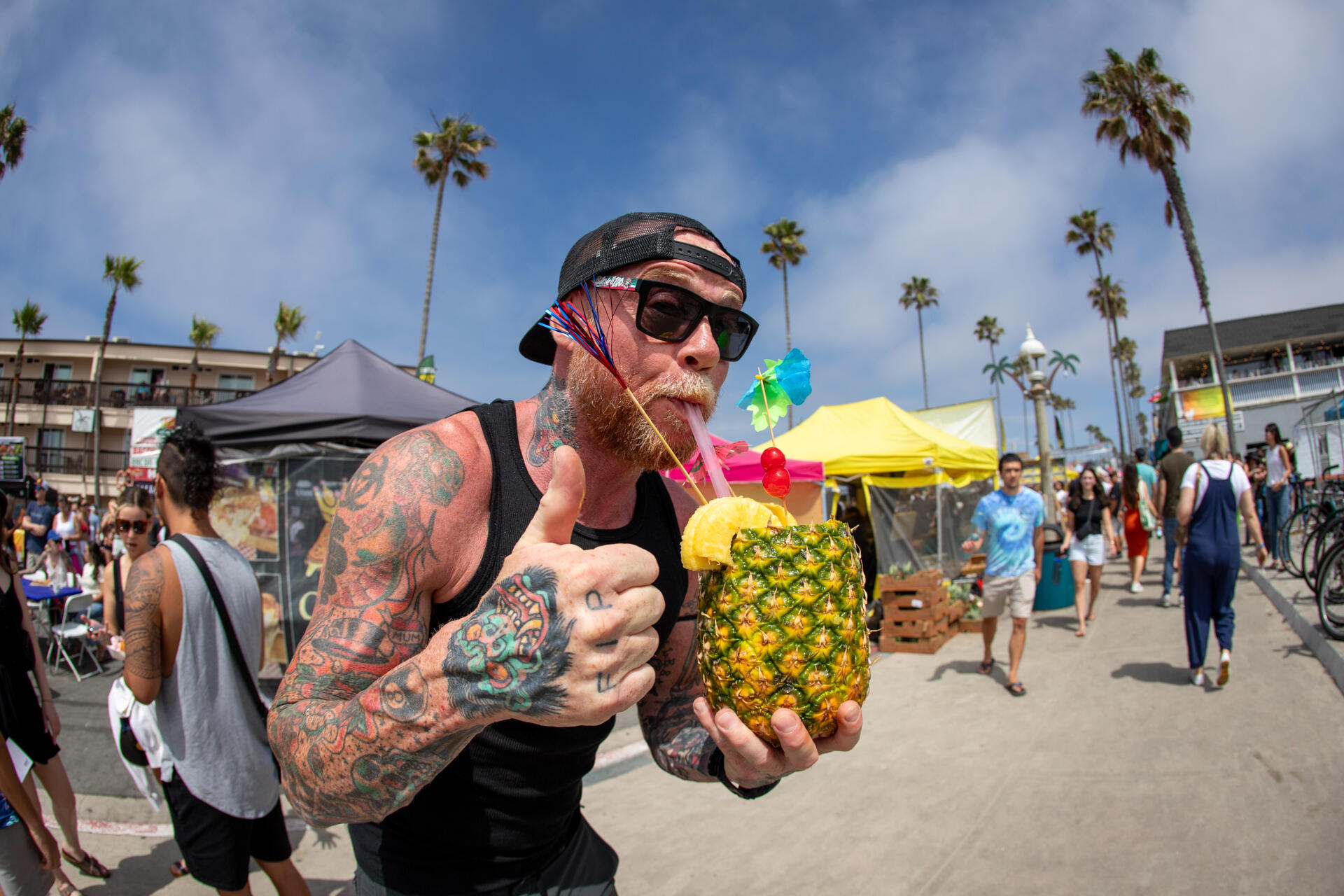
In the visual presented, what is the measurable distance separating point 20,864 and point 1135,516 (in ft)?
43.7

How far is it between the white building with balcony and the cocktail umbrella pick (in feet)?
146

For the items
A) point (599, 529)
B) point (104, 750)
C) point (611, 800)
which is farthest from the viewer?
point (104, 750)

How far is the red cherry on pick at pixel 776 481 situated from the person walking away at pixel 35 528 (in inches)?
602

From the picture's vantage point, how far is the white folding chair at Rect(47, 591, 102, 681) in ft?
27.4

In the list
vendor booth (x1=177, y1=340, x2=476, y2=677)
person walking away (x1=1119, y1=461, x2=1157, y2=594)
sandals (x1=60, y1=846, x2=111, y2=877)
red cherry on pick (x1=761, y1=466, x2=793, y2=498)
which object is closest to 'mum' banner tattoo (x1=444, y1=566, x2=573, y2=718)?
red cherry on pick (x1=761, y1=466, x2=793, y2=498)

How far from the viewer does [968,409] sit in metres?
14.2

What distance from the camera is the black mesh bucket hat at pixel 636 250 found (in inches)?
73.0

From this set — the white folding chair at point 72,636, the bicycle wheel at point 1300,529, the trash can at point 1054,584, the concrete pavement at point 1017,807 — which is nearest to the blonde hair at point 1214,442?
the concrete pavement at point 1017,807

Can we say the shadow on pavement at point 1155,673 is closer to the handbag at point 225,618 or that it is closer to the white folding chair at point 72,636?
the handbag at point 225,618

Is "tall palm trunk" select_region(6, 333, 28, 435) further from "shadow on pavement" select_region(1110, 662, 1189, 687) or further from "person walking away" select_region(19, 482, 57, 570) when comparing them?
"shadow on pavement" select_region(1110, 662, 1189, 687)

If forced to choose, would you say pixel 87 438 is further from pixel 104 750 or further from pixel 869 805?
pixel 869 805

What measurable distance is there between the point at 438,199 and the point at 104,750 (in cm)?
2118

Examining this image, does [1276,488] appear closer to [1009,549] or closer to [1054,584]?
[1054,584]

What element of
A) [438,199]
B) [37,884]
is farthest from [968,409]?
[438,199]
